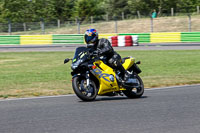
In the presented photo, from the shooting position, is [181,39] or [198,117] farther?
[181,39]

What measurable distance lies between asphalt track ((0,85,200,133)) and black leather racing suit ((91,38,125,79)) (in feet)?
2.52

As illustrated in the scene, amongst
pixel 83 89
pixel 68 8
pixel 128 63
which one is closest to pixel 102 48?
pixel 128 63

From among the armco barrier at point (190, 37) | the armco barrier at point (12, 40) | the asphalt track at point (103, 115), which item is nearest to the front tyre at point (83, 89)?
the asphalt track at point (103, 115)

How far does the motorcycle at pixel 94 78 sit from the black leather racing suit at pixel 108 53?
0.09 meters

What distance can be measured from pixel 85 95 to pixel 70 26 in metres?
32.9

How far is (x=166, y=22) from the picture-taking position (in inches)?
1706

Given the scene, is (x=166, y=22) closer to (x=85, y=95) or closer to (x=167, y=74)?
(x=167, y=74)

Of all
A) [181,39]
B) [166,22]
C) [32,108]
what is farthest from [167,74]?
[166,22]

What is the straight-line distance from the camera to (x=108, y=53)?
8500 millimetres

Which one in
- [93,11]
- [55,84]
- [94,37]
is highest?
[93,11]

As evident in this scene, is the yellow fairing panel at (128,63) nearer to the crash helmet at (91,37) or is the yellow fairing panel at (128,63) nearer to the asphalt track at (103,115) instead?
the asphalt track at (103,115)

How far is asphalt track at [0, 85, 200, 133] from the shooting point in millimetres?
5625

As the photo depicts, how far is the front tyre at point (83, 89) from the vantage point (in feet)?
26.0

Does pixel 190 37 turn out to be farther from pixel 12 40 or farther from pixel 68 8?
pixel 68 8
